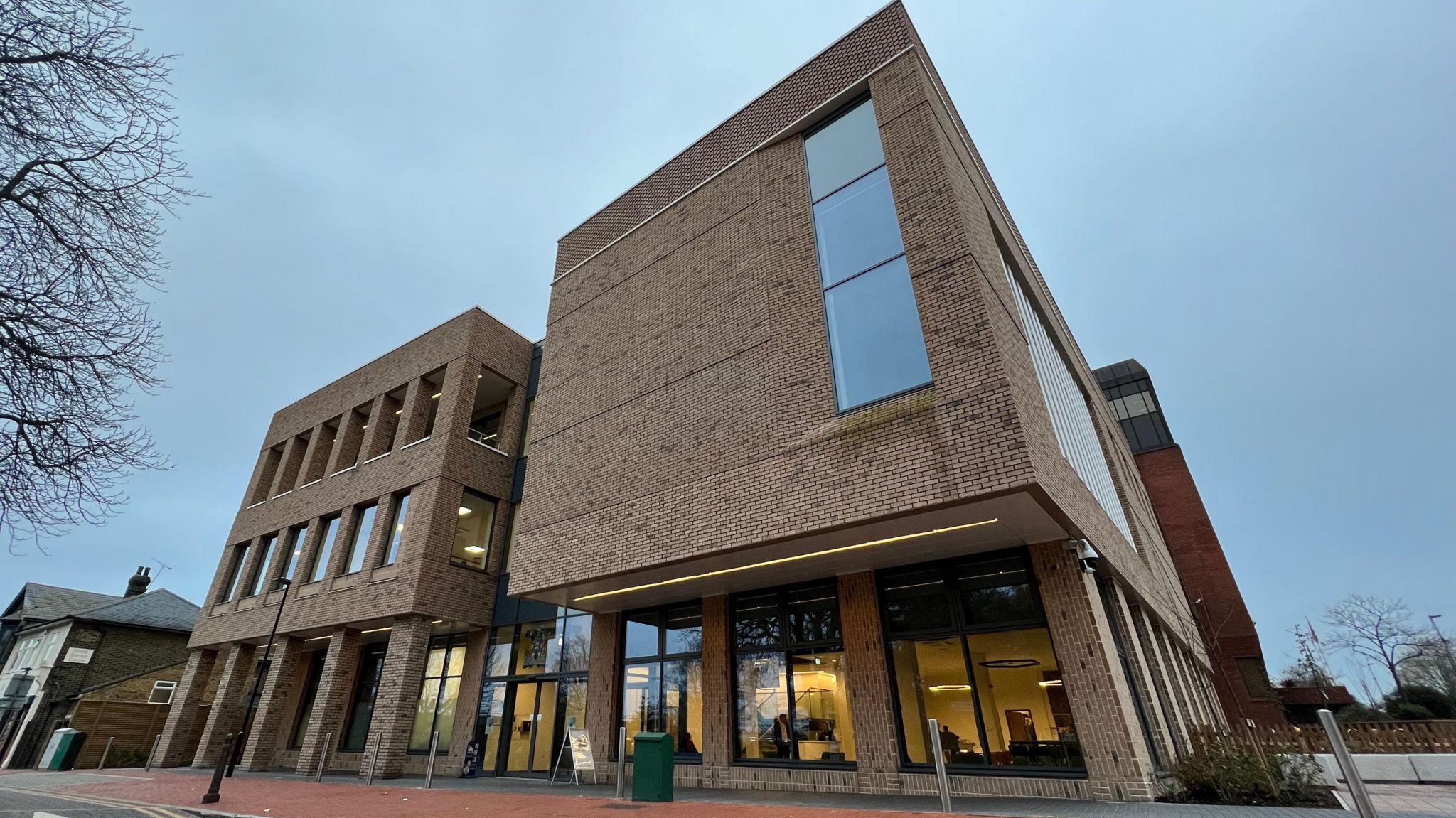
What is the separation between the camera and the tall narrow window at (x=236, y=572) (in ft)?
74.8

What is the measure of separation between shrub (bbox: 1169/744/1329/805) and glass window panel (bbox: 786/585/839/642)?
5208mm

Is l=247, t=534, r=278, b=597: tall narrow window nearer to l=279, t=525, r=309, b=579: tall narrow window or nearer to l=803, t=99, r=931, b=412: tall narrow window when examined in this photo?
l=279, t=525, r=309, b=579: tall narrow window

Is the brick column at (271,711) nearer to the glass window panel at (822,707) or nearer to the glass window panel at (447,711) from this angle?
the glass window panel at (447,711)

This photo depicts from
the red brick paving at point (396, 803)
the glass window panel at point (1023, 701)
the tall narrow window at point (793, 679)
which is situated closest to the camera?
the red brick paving at point (396, 803)

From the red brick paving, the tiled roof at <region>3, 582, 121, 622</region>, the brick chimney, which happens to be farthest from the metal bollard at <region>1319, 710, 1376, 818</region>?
the brick chimney

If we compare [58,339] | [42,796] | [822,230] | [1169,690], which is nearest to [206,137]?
[58,339]

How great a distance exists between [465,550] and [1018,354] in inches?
621

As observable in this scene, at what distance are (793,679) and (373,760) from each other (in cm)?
1030

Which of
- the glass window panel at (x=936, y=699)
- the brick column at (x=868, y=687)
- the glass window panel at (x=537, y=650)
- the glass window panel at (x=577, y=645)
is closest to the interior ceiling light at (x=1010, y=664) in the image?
the glass window panel at (x=936, y=699)

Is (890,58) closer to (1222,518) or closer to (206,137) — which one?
(206,137)

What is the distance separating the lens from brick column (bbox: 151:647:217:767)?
20297 mm

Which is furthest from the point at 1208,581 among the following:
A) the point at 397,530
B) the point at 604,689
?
the point at 397,530

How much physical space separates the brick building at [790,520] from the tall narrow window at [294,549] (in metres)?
1.63

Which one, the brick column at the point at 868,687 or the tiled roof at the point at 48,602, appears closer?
the brick column at the point at 868,687
